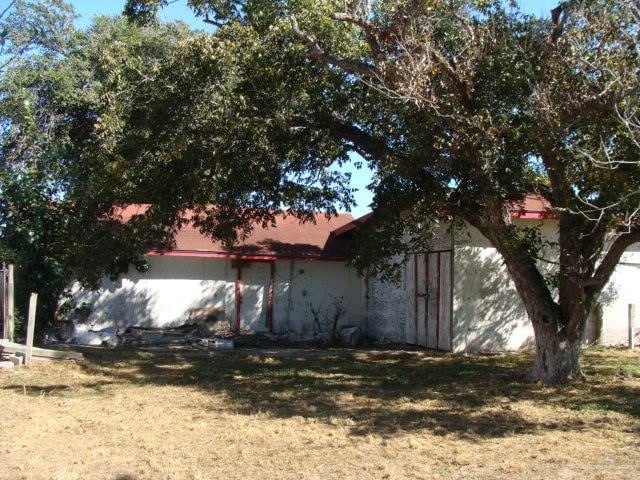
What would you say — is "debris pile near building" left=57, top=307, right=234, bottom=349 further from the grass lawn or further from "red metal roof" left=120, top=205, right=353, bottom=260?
the grass lawn

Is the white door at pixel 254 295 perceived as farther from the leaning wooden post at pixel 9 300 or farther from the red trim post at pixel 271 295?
the leaning wooden post at pixel 9 300

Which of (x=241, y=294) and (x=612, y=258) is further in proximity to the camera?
(x=241, y=294)

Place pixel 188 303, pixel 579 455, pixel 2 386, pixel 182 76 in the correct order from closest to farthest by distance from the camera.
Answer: pixel 579 455, pixel 182 76, pixel 2 386, pixel 188 303

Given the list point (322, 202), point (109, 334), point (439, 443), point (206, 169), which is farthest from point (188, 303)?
point (439, 443)

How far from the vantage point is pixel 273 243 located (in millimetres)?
19859

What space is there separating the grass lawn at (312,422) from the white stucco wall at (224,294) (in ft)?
18.3

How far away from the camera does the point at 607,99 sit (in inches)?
332

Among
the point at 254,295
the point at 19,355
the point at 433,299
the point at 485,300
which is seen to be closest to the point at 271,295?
the point at 254,295

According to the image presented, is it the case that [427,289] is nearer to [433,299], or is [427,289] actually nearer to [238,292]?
[433,299]

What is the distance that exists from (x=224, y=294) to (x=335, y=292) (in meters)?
3.37

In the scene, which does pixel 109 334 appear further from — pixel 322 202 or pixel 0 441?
pixel 0 441

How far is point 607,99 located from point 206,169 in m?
5.80

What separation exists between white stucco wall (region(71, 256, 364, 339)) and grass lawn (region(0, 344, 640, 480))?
5.57m

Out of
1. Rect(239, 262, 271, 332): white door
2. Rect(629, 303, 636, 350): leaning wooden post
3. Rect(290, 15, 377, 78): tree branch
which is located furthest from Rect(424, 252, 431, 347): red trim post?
Rect(290, 15, 377, 78): tree branch
